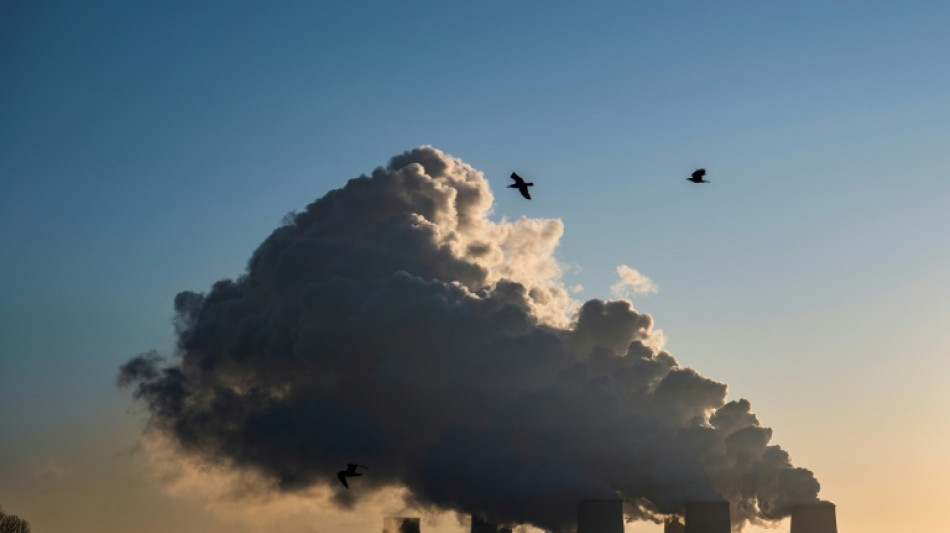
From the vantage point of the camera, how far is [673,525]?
143 meters

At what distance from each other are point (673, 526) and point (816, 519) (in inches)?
752

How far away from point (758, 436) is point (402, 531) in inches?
1764

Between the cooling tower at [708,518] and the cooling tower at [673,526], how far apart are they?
44.3ft

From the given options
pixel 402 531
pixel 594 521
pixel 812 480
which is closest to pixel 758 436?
pixel 812 480

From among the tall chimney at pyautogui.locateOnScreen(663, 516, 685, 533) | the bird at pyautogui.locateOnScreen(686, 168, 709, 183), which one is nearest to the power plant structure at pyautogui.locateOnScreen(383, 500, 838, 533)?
the tall chimney at pyautogui.locateOnScreen(663, 516, 685, 533)

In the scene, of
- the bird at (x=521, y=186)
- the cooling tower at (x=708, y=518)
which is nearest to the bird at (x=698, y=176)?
the bird at (x=521, y=186)

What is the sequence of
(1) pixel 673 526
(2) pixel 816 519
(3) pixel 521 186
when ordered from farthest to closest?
(1) pixel 673 526
(2) pixel 816 519
(3) pixel 521 186

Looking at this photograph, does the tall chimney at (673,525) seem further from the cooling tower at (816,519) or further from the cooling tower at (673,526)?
the cooling tower at (816,519)

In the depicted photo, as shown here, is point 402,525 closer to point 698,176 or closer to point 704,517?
point 704,517

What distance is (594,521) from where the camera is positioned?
12875 centimetres

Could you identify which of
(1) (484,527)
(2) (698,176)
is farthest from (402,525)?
(2) (698,176)

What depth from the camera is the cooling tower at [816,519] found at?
129 meters

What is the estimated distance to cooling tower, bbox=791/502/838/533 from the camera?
12938cm

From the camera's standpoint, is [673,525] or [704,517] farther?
[673,525]
